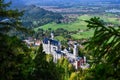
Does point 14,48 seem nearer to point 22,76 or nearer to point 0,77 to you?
point 0,77

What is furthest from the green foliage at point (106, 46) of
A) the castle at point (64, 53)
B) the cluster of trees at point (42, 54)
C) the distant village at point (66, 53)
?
the distant village at point (66, 53)

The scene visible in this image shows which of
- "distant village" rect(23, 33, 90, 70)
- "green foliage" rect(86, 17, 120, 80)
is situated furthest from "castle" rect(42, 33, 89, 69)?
"green foliage" rect(86, 17, 120, 80)

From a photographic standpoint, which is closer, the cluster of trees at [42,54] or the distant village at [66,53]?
the cluster of trees at [42,54]

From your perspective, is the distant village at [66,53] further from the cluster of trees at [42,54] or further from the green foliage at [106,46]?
the green foliage at [106,46]

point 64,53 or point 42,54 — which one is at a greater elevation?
point 42,54

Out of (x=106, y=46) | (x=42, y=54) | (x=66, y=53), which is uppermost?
(x=106, y=46)

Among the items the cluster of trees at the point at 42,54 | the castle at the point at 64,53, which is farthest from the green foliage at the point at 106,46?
the castle at the point at 64,53

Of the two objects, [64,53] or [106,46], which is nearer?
[106,46]

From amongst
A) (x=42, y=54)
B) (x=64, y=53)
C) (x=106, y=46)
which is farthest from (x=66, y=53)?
(x=106, y=46)

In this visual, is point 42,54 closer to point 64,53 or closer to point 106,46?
point 106,46

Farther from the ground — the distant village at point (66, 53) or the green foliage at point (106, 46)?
the green foliage at point (106, 46)
